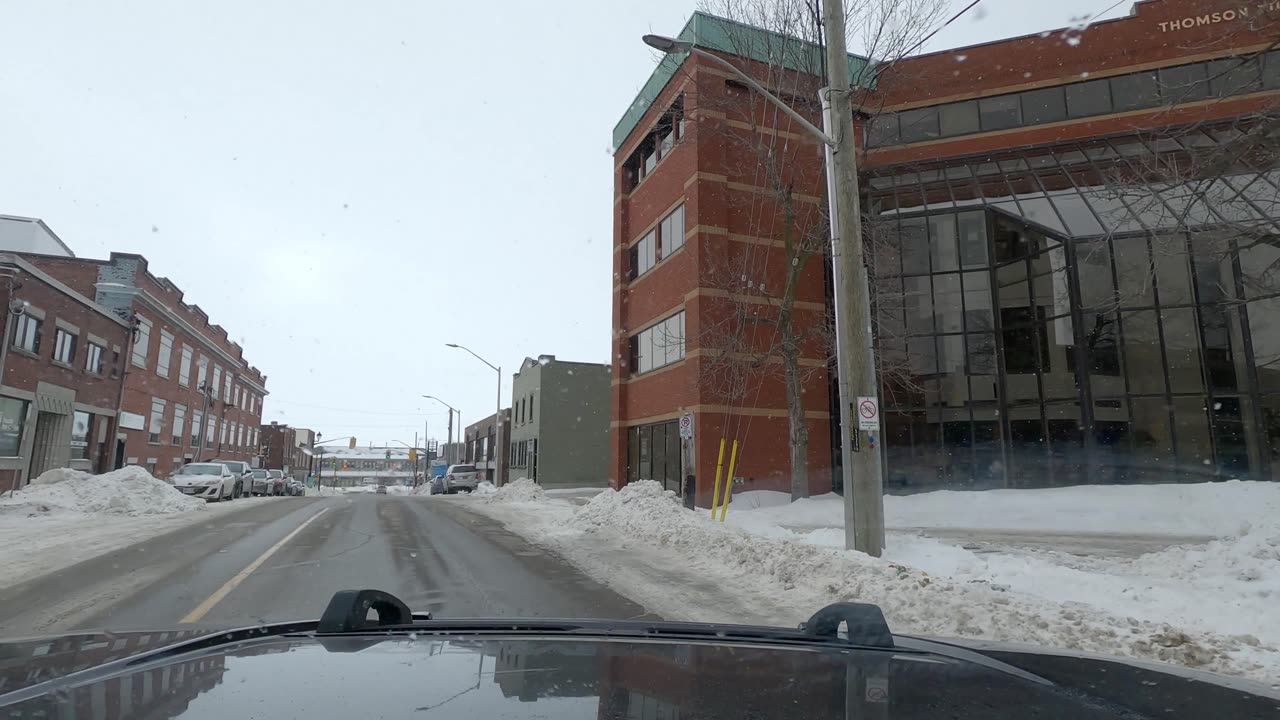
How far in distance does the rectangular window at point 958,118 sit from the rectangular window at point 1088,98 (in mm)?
3055

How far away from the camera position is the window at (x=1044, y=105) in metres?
25.8

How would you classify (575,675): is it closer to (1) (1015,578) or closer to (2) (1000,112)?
(1) (1015,578)

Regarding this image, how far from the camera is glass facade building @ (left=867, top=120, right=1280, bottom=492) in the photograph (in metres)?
18.3

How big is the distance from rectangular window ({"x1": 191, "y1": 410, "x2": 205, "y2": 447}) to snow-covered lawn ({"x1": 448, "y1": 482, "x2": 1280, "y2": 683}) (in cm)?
4076

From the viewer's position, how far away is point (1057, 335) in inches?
799

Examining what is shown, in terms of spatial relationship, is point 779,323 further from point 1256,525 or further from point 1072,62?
point 1072,62

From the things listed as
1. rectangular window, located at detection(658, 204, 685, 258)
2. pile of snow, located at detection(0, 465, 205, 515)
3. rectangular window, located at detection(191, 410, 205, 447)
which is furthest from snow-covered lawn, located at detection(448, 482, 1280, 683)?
rectangular window, located at detection(191, 410, 205, 447)

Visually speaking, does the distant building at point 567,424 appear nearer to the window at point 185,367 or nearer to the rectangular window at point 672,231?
the rectangular window at point 672,231

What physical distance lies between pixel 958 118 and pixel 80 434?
38.9m

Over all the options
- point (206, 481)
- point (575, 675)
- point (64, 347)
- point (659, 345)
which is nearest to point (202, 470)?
point (206, 481)

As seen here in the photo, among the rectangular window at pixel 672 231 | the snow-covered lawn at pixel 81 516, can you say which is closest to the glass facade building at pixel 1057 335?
the rectangular window at pixel 672 231

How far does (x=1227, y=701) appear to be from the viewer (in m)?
2.11

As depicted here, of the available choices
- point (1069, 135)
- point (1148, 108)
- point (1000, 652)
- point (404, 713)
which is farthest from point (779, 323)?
point (404, 713)

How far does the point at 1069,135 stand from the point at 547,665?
29093 mm
